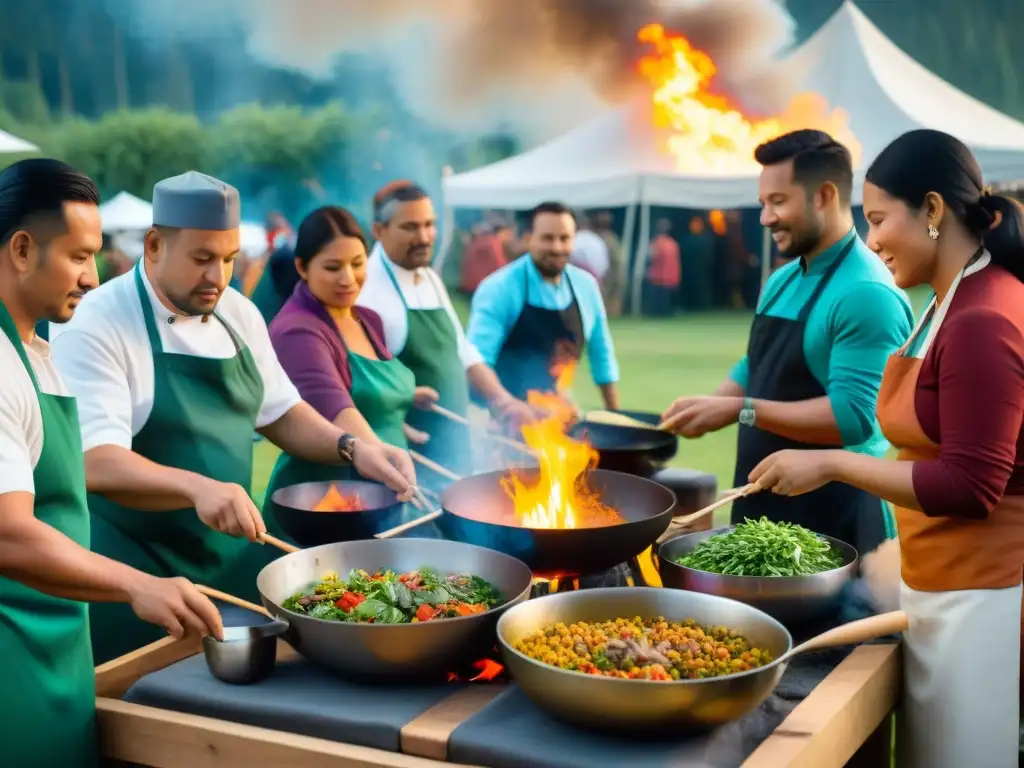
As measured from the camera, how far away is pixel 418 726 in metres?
1.60

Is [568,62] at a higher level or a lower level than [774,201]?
higher

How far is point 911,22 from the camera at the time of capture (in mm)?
27125

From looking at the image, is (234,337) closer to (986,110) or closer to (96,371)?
(96,371)

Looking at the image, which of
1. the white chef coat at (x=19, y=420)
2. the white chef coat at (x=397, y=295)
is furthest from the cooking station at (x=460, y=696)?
the white chef coat at (x=397, y=295)

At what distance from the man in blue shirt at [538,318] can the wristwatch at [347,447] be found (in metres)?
2.03

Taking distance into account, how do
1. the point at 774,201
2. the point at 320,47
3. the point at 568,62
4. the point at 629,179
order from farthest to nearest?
the point at 320,47 < the point at 629,179 < the point at 568,62 < the point at 774,201

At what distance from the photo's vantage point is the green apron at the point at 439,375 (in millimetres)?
3932

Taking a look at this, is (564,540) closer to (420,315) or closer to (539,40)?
(420,315)

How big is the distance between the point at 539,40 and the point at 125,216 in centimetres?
969

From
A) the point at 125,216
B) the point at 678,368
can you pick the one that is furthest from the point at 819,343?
the point at 125,216

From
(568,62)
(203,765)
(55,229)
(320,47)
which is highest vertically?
(320,47)

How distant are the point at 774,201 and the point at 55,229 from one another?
74.1 inches

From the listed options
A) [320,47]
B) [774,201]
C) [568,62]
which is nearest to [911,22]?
[320,47]

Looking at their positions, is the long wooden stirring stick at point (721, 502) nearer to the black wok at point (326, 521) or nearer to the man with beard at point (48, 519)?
the black wok at point (326, 521)
